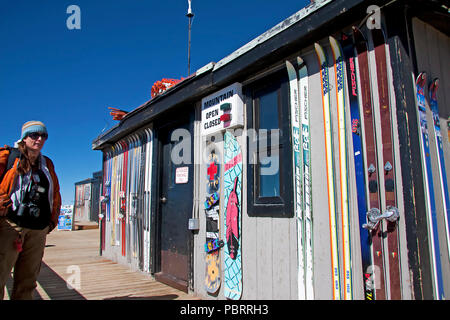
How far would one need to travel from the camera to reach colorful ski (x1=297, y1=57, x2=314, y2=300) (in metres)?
2.56

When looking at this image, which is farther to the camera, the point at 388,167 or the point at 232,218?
the point at 232,218

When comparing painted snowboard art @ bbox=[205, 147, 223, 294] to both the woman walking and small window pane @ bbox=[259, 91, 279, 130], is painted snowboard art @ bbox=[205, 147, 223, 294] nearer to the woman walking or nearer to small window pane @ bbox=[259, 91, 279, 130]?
small window pane @ bbox=[259, 91, 279, 130]

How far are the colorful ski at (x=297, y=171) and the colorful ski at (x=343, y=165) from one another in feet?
1.25

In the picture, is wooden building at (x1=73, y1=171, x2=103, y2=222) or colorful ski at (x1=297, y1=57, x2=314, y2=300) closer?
colorful ski at (x1=297, y1=57, x2=314, y2=300)

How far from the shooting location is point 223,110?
358 cm

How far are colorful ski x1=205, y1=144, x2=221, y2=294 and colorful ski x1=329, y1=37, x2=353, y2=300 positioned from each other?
1.52 metres

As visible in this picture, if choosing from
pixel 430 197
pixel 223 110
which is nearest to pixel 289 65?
pixel 223 110

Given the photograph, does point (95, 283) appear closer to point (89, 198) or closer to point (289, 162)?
point (289, 162)

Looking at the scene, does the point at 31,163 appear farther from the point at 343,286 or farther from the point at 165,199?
the point at 343,286

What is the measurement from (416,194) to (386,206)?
20 cm

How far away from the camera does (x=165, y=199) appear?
4.81 metres

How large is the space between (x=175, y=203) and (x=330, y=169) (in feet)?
8.61

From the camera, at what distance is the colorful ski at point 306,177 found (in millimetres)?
2564

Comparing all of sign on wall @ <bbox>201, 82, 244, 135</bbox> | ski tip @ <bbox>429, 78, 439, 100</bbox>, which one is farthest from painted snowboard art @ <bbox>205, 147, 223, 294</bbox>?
ski tip @ <bbox>429, 78, 439, 100</bbox>
